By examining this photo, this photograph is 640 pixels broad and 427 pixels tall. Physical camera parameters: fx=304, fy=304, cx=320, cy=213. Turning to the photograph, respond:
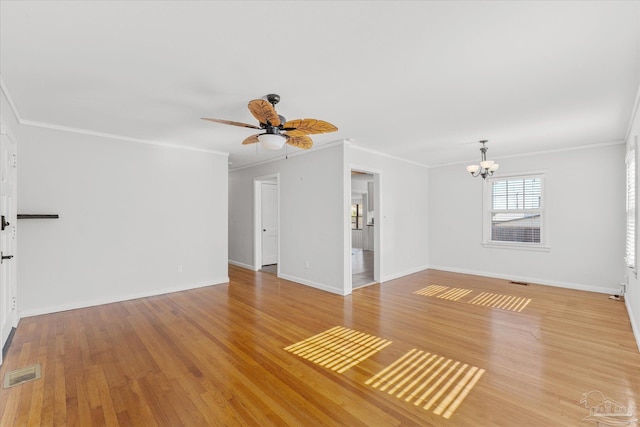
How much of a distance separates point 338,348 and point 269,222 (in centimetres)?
461

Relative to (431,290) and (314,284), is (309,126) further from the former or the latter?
(431,290)

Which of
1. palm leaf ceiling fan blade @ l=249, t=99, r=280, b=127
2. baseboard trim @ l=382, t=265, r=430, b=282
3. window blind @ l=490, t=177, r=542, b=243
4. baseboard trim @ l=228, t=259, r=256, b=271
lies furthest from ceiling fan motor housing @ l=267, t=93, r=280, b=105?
window blind @ l=490, t=177, r=542, b=243

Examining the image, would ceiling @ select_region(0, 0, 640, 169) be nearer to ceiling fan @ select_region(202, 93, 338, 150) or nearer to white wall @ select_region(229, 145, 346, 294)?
ceiling fan @ select_region(202, 93, 338, 150)

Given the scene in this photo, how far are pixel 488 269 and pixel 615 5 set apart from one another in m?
5.40

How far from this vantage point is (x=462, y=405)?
2076mm

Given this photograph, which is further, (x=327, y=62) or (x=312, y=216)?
(x=312, y=216)

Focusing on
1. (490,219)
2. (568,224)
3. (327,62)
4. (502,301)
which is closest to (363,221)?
(490,219)

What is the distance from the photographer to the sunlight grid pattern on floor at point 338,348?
2.70m

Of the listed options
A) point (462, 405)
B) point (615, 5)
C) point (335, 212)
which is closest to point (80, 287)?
point (335, 212)

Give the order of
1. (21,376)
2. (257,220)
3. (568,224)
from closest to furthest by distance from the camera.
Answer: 1. (21,376)
2. (568,224)
3. (257,220)

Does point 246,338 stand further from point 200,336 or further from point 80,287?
point 80,287

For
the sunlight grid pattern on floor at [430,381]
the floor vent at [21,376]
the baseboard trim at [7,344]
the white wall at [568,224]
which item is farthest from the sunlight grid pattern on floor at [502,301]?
the baseboard trim at [7,344]

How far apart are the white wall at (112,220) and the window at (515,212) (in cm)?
536

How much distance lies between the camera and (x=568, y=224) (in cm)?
529
